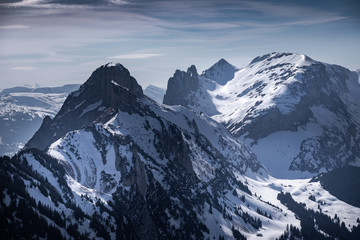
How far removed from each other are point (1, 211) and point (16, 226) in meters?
8.89

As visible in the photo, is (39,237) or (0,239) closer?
(0,239)

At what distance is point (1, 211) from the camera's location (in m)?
198

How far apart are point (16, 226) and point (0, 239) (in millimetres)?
13829

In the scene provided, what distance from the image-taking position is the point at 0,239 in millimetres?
182875

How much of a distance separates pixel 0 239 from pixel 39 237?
19.8 metres

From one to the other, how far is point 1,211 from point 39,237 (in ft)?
60.8

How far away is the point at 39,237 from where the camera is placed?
200m

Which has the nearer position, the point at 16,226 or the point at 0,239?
the point at 0,239

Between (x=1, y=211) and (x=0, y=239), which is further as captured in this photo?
(x=1, y=211)
